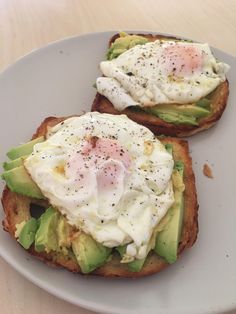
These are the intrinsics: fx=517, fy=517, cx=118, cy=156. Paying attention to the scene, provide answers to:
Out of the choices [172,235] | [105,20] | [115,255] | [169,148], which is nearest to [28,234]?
[115,255]

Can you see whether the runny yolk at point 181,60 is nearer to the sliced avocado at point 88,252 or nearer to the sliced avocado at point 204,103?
the sliced avocado at point 204,103

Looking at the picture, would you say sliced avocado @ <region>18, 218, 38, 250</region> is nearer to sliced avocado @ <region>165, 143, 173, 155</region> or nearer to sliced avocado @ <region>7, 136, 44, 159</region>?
sliced avocado @ <region>7, 136, 44, 159</region>

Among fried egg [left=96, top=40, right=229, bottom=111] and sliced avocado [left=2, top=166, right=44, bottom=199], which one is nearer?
sliced avocado [left=2, top=166, right=44, bottom=199]

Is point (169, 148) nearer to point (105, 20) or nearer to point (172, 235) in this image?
point (172, 235)

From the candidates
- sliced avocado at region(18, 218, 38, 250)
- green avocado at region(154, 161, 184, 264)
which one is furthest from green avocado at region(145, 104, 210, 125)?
sliced avocado at region(18, 218, 38, 250)

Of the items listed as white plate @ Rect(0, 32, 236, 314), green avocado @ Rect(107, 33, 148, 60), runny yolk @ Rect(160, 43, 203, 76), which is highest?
green avocado @ Rect(107, 33, 148, 60)

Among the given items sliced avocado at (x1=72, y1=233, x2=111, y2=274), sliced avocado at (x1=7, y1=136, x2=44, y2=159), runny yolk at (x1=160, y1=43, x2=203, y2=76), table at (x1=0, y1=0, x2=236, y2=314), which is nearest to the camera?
sliced avocado at (x1=72, y1=233, x2=111, y2=274)
